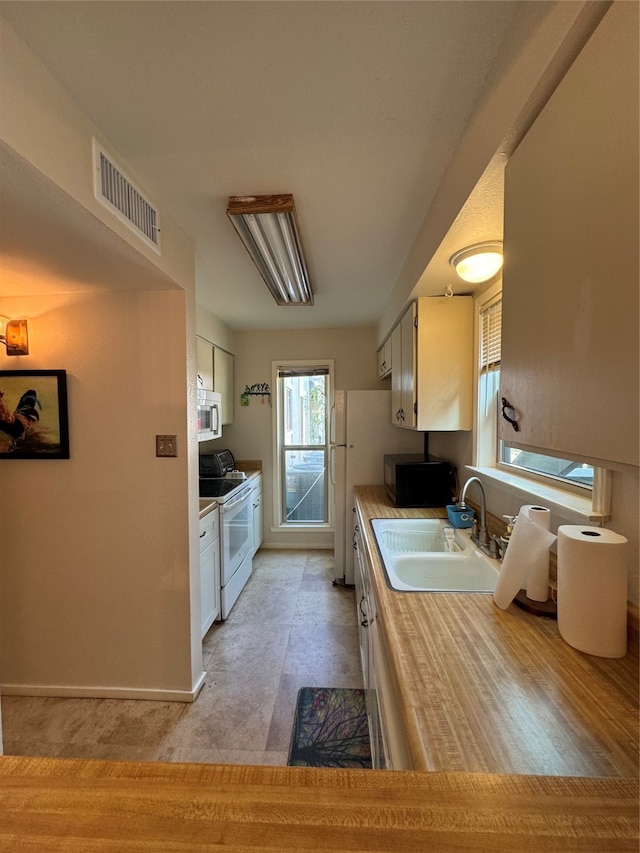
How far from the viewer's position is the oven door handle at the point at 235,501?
103 inches

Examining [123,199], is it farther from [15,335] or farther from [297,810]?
[297,810]

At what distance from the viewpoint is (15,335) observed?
5.82ft

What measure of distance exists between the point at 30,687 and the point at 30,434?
1.39 metres

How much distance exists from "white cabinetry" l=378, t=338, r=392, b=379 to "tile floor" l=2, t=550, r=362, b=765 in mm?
2020

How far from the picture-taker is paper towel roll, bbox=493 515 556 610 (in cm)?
105

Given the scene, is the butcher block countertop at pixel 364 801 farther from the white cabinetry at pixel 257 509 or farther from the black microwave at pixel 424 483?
the white cabinetry at pixel 257 509

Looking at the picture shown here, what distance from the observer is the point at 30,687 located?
6.21 feet

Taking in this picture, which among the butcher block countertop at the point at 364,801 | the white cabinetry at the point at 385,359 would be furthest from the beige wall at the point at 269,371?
the butcher block countertop at the point at 364,801

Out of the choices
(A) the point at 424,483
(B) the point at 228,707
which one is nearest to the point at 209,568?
(B) the point at 228,707

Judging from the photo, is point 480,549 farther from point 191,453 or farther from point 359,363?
point 359,363

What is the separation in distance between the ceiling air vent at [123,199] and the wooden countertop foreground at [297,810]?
1424mm

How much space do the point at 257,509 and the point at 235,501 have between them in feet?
2.79

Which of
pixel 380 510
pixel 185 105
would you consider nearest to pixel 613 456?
pixel 185 105

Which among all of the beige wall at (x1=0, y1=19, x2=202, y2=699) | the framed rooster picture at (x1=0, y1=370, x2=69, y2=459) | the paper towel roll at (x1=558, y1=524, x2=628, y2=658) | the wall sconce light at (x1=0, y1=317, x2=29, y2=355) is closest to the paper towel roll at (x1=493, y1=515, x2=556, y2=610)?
the paper towel roll at (x1=558, y1=524, x2=628, y2=658)
